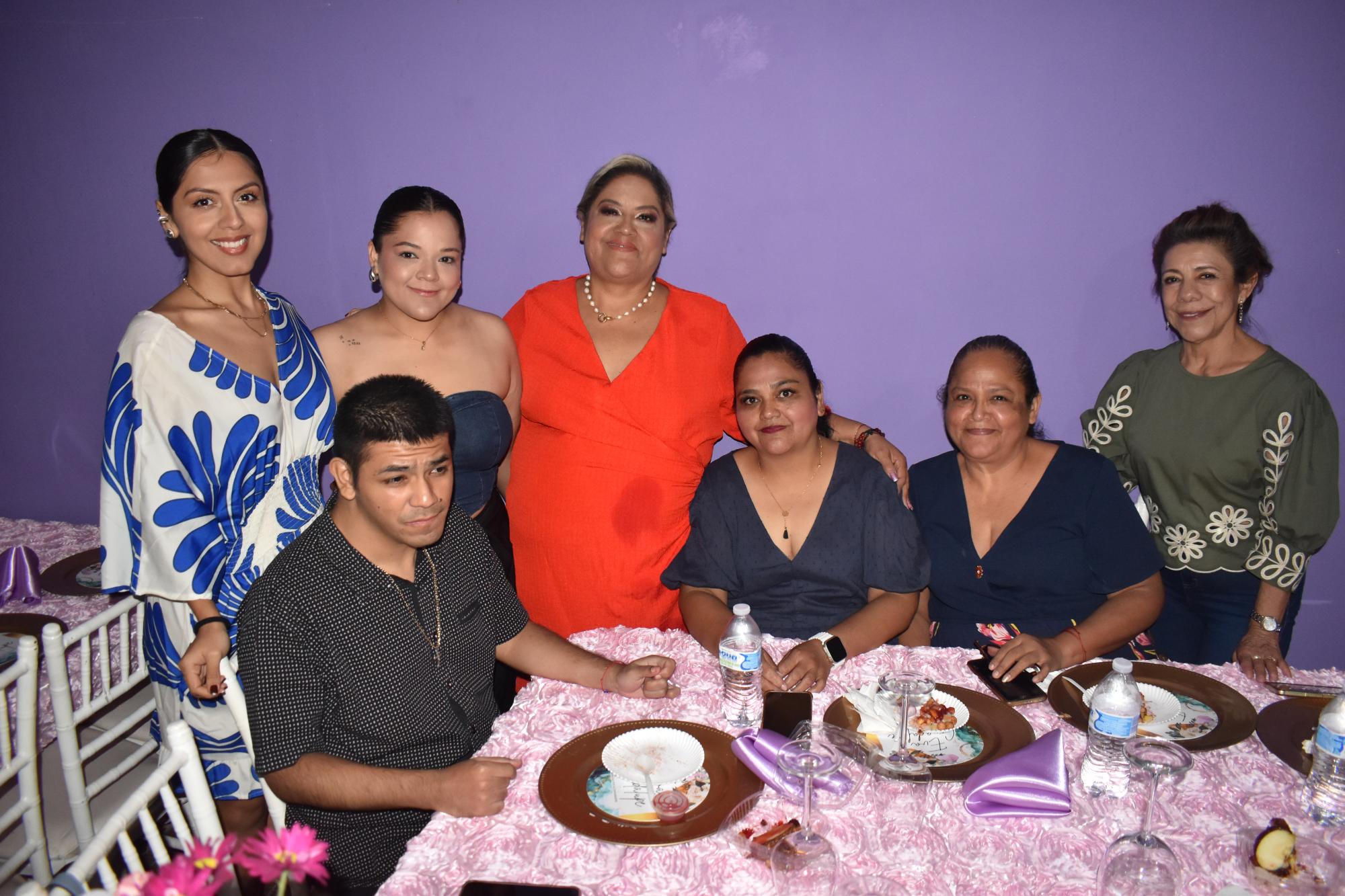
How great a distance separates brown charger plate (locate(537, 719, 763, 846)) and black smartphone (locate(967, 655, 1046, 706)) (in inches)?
22.1

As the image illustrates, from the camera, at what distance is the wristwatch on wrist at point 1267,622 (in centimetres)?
227

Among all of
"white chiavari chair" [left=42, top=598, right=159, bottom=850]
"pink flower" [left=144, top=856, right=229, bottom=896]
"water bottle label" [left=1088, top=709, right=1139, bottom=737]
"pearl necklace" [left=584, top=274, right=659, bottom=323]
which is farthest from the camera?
"pearl necklace" [left=584, top=274, right=659, bottom=323]

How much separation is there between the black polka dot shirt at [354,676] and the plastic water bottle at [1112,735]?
113cm

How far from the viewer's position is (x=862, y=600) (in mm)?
2162

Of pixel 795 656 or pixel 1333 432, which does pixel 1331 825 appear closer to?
pixel 795 656

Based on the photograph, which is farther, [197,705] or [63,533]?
[63,533]

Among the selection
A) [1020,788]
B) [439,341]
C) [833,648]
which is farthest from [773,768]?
[439,341]

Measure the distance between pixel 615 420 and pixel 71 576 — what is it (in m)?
1.75

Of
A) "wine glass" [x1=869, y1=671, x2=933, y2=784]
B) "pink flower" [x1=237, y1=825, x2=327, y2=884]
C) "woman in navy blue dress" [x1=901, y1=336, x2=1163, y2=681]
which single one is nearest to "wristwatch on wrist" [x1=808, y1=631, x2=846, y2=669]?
"wine glass" [x1=869, y1=671, x2=933, y2=784]

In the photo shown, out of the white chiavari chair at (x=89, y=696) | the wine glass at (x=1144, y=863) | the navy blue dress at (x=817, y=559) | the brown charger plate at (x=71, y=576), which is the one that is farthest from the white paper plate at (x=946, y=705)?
the brown charger plate at (x=71, y=576)

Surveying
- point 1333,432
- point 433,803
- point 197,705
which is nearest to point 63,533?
point 197,705

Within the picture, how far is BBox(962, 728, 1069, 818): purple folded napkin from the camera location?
131 centimetres

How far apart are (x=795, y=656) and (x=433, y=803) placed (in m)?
0.75

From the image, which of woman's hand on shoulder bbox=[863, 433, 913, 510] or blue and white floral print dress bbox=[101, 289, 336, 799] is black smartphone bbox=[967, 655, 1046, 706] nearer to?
woman's hand on shoulder bbox=[863, 433, 913, 510]
